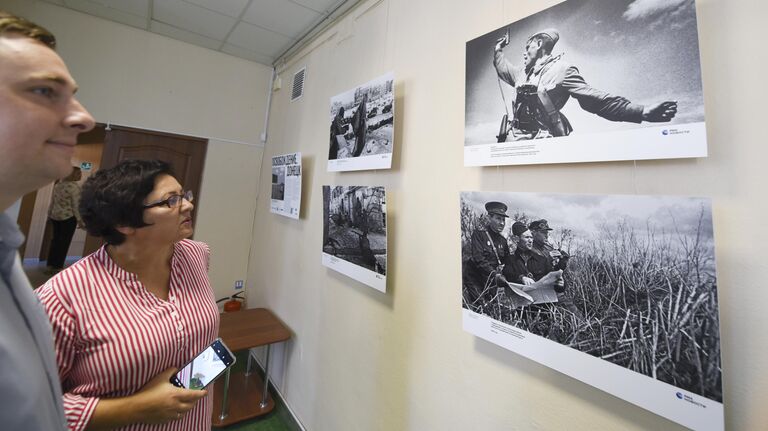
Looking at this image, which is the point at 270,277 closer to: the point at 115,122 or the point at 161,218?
the point at 161,218

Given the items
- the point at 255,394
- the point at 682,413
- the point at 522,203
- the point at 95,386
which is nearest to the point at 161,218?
the point at 95,386

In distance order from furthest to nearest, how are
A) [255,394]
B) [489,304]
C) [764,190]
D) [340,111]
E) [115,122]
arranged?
[115,122]
[255,394]
[340,111]
[489,304]
[764,190]

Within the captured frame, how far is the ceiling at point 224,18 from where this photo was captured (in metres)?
2.10

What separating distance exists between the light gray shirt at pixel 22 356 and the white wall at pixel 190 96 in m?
2.65

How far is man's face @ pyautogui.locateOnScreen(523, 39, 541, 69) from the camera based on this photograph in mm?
854

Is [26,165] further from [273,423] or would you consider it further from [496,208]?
[273,423]

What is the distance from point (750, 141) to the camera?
1.93ft

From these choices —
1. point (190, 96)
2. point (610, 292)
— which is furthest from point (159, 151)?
point (610, 292)

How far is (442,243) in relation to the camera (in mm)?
1140

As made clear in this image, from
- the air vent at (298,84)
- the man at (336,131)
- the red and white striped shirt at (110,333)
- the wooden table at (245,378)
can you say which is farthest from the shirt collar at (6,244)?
the air vent at (298,84)

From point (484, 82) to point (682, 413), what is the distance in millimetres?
998

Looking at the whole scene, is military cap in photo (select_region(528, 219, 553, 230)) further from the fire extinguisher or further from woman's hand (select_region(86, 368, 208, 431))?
the fire extinguisher

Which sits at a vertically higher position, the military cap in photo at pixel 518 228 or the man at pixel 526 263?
the military cap in photo at pixel 518 228

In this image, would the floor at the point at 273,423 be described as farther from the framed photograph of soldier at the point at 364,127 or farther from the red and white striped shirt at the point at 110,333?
the framed photograph of soldier at the point at 364,127
